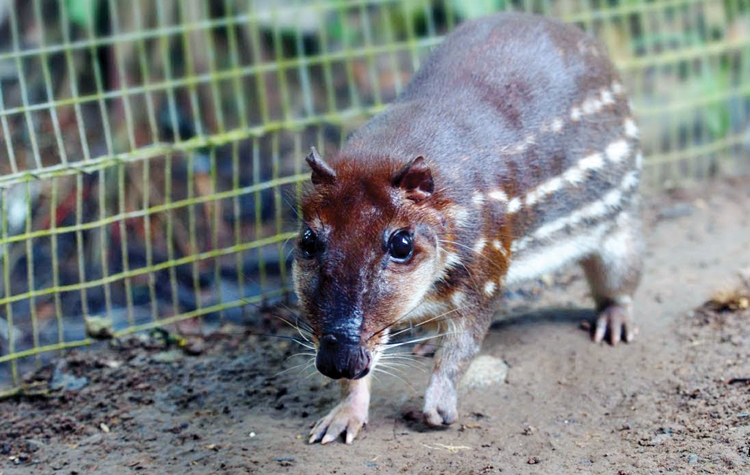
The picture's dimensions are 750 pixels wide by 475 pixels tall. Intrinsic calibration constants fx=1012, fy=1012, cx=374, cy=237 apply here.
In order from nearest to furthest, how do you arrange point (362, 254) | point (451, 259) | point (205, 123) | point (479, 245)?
point (362, 254) → point (451, 259) → point (479, 245) → point (205, 123)

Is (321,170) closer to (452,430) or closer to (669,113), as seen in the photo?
(452,430)

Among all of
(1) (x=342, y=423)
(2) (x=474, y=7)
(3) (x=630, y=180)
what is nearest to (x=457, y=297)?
(1) (x=342, y=423)

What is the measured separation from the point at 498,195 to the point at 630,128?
1.31m

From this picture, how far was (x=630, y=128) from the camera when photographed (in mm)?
5629

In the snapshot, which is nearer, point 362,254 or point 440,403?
point 362,254

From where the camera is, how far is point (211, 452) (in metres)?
4.46

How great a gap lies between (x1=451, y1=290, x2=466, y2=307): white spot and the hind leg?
1220 millimetres

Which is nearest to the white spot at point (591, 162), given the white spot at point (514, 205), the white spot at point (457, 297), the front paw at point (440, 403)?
the white spot at point (514, 205)

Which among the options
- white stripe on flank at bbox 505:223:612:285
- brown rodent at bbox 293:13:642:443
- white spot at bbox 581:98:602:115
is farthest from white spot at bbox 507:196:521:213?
white spot at bbox 581:98:602:115

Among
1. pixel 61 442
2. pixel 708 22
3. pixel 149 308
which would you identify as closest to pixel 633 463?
pixel 61 442

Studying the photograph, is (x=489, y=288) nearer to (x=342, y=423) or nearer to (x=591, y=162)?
(x=342, y=423)

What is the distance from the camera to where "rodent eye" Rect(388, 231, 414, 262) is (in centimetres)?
418

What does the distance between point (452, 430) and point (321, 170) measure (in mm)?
1316

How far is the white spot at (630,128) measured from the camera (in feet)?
18.3
